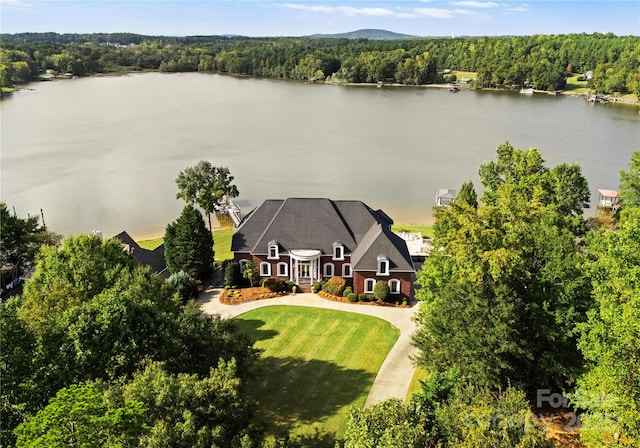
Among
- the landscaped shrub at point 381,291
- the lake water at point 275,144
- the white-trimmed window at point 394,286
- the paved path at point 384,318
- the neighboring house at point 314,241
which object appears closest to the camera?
the paved path at point 384,318

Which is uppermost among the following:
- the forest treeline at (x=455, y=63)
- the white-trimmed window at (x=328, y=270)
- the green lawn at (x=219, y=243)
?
the forest treeline at (x=455, y=63)

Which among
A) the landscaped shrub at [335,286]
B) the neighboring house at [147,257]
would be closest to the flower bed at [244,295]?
the landscaped shrub at [335,286]

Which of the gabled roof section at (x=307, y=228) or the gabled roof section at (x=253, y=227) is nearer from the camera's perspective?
the gabled roof section at (x=307, y=228)

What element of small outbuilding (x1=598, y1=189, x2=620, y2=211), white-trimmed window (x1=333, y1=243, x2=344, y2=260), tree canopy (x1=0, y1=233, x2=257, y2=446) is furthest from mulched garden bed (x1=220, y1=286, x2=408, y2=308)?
small outbuilding (x1=598, y1=189, x2=620, y2=211)

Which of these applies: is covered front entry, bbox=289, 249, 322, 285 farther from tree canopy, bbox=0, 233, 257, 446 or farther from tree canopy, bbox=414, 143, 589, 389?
tree canopy, bbox=0, 233, 257, 446

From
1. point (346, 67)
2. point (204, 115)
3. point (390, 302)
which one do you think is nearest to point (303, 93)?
point (346, 67)

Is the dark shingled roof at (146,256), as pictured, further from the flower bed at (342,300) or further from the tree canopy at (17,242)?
the flower bed at (342,300)

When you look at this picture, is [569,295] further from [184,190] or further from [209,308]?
[184,190]
